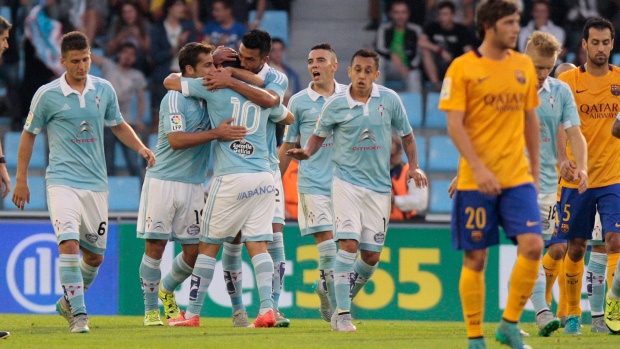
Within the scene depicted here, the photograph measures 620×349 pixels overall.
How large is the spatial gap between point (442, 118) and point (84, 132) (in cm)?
852

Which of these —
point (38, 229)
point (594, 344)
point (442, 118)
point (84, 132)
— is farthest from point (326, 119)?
point (442, 118)

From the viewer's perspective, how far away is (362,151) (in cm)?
946

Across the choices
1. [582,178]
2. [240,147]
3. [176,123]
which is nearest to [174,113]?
[176,123]

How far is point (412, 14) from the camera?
56.7ft

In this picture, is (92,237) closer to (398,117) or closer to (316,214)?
(316,214)

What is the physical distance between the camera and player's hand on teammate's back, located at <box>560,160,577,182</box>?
861 centimetres

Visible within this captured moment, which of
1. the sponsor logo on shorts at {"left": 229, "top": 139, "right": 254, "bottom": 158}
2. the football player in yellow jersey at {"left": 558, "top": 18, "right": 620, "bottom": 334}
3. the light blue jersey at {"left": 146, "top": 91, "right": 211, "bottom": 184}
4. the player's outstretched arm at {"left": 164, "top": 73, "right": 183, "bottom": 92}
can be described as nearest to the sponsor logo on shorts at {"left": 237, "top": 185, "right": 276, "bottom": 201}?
the sponsor logo on shorts at {"left": 229, "top": 139, "right": 254, "bottom": 158}

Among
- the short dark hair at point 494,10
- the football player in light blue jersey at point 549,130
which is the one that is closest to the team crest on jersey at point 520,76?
the short dark hair at point 494,10

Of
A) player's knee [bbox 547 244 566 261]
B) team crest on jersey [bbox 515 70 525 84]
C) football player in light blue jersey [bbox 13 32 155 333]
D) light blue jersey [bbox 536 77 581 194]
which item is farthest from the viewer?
player's knee [bbox 547 244 566 261]

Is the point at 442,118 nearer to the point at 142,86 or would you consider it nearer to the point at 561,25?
the point at 561,25

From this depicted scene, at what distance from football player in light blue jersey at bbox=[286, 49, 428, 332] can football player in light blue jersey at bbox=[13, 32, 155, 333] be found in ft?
5.41

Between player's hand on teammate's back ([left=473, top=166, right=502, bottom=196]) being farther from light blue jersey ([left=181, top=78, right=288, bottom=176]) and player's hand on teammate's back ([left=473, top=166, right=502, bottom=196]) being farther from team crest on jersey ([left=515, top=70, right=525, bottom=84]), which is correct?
light blue jersey ([left=181, top=78, right=288, bottom=176])

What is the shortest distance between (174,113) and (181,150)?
0.49m

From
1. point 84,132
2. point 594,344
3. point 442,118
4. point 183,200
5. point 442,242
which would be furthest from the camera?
point 442,118
